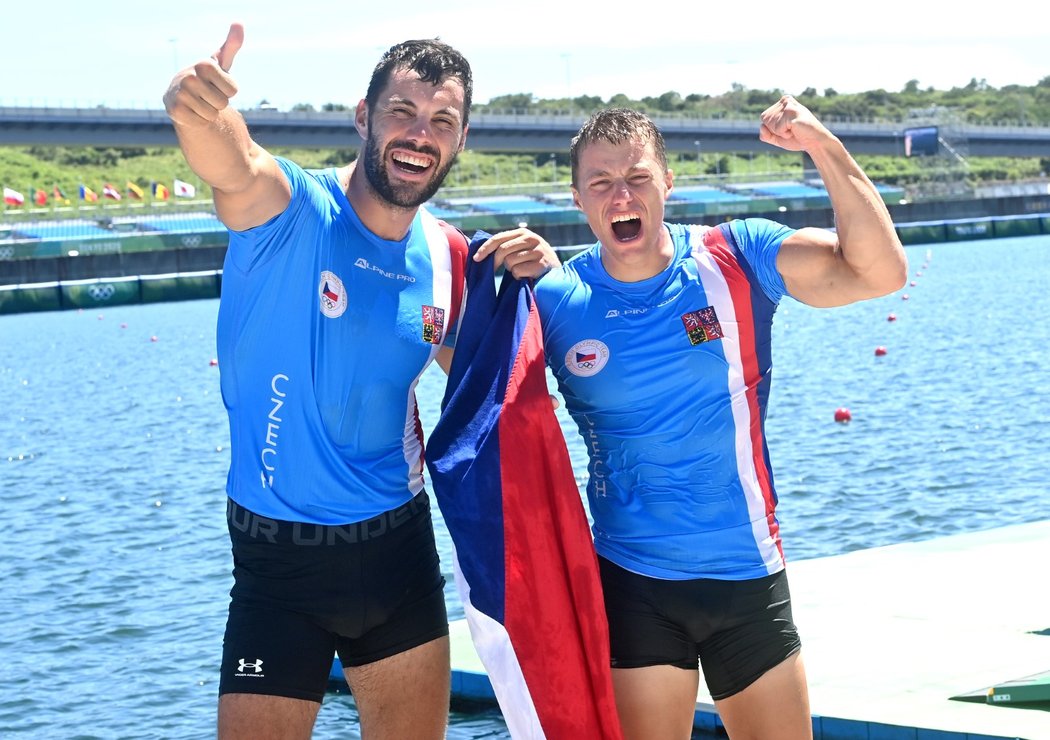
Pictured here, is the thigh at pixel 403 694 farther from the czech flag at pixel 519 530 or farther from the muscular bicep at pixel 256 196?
the muscular bicep at pixel 256 196

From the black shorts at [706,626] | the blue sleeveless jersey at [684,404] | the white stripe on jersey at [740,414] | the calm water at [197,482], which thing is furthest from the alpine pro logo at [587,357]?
the calm water at [197,482]

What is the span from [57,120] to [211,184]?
82830mm

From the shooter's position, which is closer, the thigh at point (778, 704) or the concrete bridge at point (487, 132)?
the thigh at point (778, 704)

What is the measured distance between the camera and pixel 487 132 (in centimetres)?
9762

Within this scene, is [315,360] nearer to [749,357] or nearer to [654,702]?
[749,357]

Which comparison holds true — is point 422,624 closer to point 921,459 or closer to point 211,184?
point 211,184

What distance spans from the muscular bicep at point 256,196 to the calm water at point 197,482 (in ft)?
15.1

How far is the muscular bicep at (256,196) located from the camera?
12.9 ft

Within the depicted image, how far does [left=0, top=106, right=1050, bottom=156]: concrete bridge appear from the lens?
81750 mm

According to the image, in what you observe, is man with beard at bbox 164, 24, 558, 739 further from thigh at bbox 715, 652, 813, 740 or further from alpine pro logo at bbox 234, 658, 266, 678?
thigh at bbox 715, 652, 813, 740

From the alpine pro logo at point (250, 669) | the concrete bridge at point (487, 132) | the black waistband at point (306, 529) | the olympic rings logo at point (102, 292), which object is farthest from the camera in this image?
the concrete bridge at point (487, 132)

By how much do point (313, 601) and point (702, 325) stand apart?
143cm

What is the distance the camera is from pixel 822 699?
6.73 m

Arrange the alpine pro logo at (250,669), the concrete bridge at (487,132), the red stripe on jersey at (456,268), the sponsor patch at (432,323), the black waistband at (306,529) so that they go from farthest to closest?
the concrete bridge at (487,132) < the red stripe on jersey at (456,268) < the sponsor patch at (432,323) < the black waistband at (306,529) < the alpine pro logo at (250,669)
